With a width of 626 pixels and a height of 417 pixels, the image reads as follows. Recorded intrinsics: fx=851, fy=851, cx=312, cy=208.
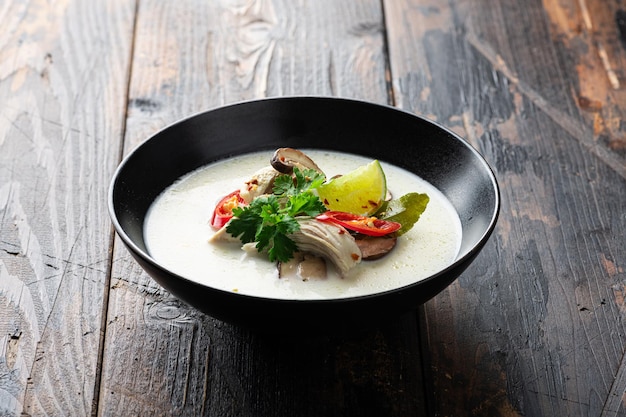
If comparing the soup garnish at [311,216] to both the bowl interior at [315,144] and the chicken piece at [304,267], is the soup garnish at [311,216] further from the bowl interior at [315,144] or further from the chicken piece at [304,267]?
the bowl interior at [315,144]

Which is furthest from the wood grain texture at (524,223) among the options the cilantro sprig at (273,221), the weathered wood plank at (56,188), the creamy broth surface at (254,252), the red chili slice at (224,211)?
the weathered wood plank at (56,188)

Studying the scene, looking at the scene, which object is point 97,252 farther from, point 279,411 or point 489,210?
point 489,210

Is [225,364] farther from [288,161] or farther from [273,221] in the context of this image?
[288,161]

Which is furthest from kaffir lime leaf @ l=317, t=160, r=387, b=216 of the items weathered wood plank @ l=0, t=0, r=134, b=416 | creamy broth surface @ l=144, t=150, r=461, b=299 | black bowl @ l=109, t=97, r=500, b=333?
weathered wood plank @ l=0, t=0, r=134, b=416

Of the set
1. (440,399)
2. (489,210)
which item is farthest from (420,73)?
(440,399)

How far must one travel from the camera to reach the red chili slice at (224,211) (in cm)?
189

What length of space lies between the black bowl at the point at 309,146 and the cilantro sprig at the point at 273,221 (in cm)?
18

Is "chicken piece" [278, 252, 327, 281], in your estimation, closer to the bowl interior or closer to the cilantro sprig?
the cilantro sprig

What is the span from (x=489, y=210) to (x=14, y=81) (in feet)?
5.44

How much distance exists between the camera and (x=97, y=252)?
2102 mm

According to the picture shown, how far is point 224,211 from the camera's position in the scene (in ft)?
6.28

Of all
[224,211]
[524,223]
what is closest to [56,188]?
[224,211]

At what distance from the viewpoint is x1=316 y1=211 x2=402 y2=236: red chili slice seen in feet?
5.82

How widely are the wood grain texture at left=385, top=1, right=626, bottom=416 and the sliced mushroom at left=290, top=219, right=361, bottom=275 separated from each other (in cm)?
28
